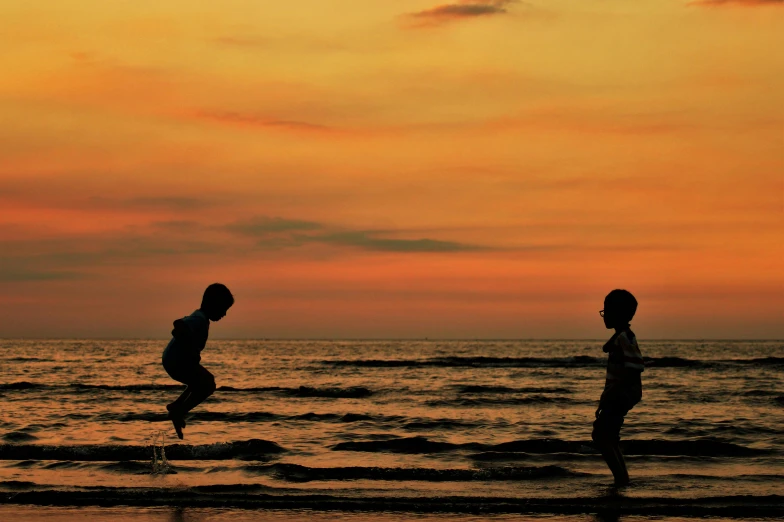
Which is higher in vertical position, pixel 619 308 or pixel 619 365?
pixel 619 308

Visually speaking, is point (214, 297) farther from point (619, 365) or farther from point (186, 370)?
point (619, 365)

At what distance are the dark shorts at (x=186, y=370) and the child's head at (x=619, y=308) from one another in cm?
394

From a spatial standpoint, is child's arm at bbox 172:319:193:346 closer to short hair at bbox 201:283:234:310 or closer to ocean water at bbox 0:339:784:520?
short hair at bbox 201:283:234:310

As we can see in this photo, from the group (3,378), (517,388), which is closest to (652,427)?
(517,388)

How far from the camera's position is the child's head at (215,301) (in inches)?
305

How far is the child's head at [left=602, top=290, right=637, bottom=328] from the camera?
8695 mm

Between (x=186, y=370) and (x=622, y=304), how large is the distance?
4.25 m

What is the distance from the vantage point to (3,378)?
3609 cm

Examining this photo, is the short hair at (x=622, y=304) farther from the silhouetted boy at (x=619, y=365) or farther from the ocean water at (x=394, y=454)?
the ocean water at (x=394, y=454)

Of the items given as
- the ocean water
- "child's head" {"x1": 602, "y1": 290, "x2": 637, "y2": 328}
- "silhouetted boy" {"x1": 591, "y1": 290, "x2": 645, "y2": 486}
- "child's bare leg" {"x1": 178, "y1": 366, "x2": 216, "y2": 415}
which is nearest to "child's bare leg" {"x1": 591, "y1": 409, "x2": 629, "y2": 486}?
"silhouetted boy" {"x1": 591, "y1": 290, "x2": 645, "y2": 486}

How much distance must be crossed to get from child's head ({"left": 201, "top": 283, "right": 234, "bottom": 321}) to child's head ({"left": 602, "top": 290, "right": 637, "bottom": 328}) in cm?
372

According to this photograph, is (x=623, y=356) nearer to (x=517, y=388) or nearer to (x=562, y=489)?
(x=562, y=489)

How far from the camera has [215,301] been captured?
773 centimetres

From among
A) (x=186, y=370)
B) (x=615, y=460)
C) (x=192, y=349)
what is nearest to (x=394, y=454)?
(x=615, y=460)
